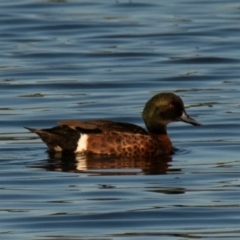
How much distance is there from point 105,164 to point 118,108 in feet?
12.0

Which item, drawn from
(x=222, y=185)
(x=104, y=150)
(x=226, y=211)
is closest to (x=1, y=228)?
(x=226, y=211)

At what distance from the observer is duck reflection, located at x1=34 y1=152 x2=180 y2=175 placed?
13070 mm

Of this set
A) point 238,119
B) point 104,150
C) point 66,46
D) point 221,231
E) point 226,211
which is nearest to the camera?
point 221,231

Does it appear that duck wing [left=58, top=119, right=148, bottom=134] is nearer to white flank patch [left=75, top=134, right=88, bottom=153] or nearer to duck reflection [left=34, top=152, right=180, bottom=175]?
white flank patch [left=75, top=134, right=88, bottom=153]

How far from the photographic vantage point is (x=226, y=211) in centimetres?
1081

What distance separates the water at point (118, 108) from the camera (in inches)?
417

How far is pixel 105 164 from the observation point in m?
13.5

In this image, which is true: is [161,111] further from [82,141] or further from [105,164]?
[105,164]

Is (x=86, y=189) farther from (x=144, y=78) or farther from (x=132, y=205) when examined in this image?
(x=144, y=78)

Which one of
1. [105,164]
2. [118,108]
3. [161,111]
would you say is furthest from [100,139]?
[118,108]

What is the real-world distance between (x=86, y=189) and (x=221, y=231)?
2.13m

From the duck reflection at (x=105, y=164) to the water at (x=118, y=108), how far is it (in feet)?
0.06

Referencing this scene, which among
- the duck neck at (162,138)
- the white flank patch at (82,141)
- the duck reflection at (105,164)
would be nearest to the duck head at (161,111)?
the duck neck at (162,138)

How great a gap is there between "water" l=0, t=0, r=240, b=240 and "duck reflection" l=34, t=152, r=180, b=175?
0.02 meters
